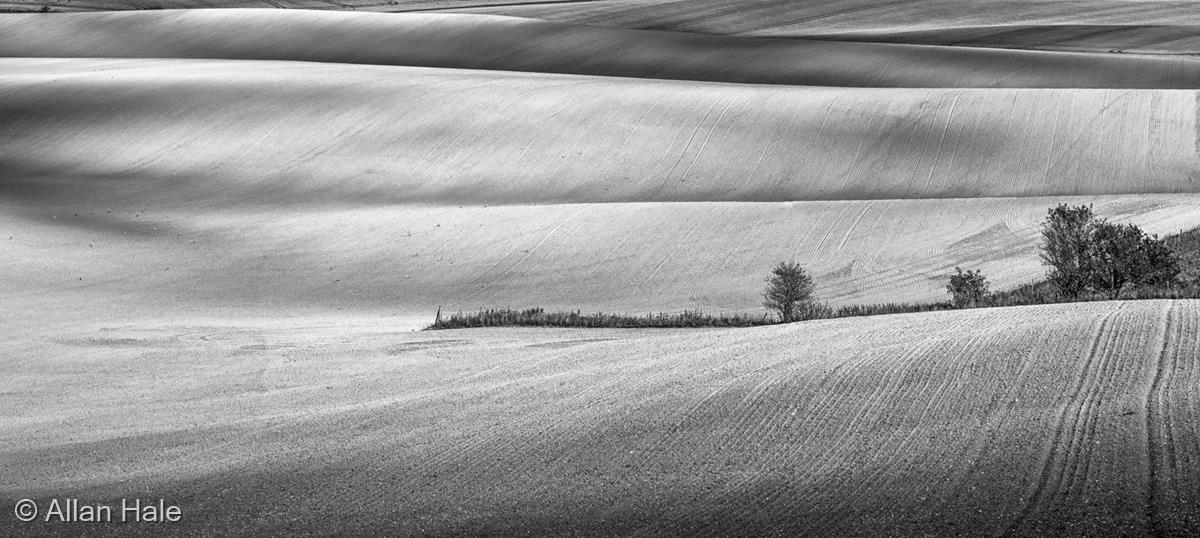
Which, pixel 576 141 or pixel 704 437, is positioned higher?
pixel 576 141

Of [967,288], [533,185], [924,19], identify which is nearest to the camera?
[967,288]

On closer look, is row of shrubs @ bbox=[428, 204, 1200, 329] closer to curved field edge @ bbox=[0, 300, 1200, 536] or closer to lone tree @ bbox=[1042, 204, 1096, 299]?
lone tree @ bbox=[1042, 204, 1096, 299]

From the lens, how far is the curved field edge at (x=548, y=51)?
128 feet

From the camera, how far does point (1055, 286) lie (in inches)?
620

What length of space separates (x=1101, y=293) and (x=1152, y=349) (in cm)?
565

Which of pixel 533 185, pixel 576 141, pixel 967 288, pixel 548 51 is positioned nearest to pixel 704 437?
pixel 967 288

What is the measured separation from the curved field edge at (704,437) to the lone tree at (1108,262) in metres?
4.30

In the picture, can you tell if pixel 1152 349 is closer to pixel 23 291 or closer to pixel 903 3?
pixel 23 291

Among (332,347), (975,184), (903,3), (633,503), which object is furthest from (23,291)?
(903,3)

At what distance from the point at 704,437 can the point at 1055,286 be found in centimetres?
947

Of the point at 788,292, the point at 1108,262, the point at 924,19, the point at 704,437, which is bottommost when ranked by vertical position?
the point at 704,437

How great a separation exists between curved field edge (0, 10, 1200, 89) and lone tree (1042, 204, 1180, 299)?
22765mm

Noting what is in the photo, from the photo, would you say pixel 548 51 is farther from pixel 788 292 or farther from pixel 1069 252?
pixel 1069 252

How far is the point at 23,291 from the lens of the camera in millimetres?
19109
